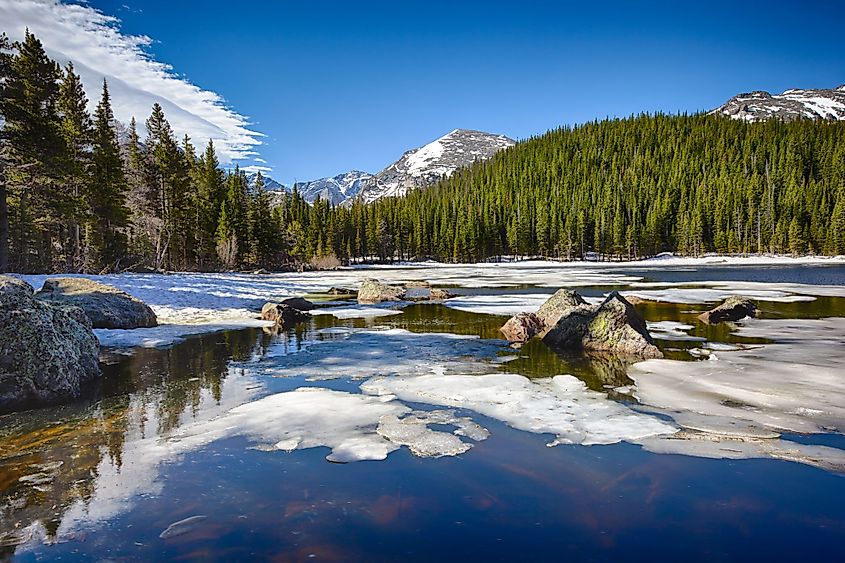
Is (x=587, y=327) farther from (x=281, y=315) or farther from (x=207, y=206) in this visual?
(x=207, y=206)

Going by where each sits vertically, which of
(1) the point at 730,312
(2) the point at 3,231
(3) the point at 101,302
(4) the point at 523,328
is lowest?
(4) the point at 523,328

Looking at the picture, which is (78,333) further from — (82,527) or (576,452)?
(576,452)

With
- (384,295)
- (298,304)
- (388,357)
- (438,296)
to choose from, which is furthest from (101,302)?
(438,296)

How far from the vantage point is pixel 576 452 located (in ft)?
19.3

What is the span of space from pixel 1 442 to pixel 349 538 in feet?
17.9

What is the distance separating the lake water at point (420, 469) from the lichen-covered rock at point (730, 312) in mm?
6577

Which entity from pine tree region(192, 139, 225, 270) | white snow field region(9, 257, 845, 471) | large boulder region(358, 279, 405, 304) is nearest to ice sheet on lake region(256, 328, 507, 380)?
white snow field region(9, 257, 845, 471)

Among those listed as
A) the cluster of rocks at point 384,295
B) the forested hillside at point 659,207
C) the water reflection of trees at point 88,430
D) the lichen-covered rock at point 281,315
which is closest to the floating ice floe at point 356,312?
the lichen-covered rock at point 281,315

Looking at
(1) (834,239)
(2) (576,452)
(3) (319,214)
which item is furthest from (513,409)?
(1) (834,239)

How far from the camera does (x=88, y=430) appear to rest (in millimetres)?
6703

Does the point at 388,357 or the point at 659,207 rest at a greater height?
the point at 659,207

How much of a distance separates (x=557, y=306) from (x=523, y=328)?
1.59 metres

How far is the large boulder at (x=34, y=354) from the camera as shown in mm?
7910

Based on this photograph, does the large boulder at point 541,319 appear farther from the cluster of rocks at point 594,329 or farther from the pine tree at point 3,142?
the pine tree at point 3,142
